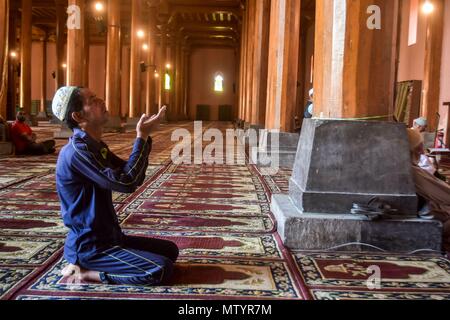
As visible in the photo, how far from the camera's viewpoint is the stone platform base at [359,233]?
3.76m

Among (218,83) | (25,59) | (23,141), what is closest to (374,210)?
(23,141)

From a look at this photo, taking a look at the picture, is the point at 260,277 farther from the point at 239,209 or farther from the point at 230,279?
the point at 239,209

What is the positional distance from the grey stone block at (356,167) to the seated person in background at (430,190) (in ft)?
0.51

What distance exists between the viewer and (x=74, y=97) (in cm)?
281

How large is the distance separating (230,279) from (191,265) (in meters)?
0.35

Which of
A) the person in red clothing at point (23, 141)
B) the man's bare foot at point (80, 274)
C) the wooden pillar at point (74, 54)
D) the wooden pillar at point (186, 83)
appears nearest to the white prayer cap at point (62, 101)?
the man's bare foot at point (80, 274)

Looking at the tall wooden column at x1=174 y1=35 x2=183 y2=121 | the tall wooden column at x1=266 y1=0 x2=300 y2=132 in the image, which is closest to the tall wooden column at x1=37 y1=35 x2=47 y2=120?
the tall wooden column at x1=174 y1=35 x2=183 y2=121

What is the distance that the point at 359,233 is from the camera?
3764 millimetres

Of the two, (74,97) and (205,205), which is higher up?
(74,97)

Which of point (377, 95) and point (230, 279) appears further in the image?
point (377, 95)

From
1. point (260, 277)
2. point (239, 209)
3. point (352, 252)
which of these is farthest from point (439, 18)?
point (260, 277)

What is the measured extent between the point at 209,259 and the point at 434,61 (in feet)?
37.4

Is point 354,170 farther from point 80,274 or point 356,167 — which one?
point 80,274

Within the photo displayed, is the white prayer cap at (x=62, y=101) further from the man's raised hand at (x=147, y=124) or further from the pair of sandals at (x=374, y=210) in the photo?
the pair of sandals at (x=374, y=210)
